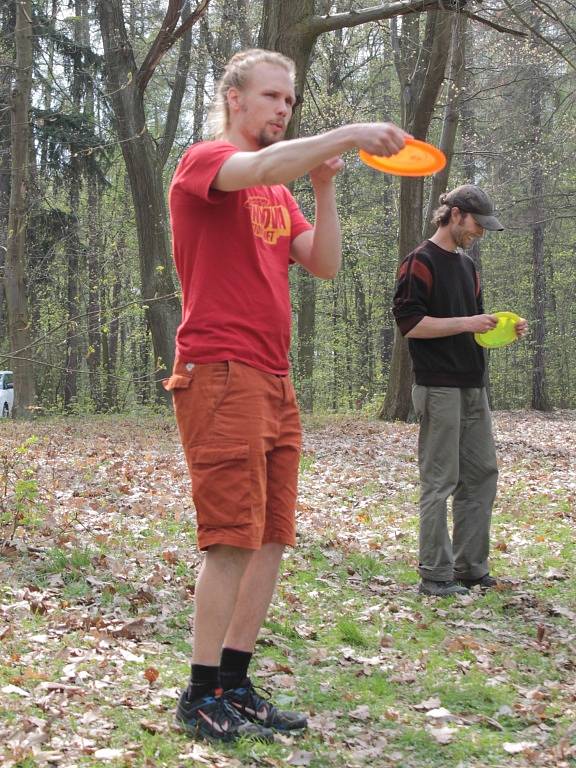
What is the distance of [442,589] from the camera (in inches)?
216

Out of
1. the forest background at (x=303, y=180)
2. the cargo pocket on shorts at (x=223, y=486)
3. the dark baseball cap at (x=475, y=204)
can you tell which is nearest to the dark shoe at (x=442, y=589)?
the dark baseball cap at (x=475, y=204)

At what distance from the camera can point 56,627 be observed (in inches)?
173

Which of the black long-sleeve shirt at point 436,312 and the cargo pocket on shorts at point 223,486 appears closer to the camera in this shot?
the cargo pocket on shorts at point 223,486

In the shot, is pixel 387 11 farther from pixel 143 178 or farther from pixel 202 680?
pixel 143 178

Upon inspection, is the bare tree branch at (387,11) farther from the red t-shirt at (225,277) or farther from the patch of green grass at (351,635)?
the red t-shirt at (225,277)

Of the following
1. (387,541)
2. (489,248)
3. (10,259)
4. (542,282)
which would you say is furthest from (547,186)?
(387,541)

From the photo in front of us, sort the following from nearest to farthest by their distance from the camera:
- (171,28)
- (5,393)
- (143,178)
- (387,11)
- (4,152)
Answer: (387,11) < (171,28) < (143,178) < (4,152) < (5,393)

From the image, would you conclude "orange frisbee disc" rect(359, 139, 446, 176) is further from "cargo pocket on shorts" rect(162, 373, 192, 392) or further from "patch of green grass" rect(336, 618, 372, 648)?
"patch of green grass" rect(336, 618, 372, 648)

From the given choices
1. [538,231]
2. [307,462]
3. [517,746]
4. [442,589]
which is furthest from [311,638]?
[538,231]

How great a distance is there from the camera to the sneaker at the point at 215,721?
3.13 meters

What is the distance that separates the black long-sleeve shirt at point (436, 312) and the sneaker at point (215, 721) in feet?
9.20

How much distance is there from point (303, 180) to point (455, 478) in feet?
53.7

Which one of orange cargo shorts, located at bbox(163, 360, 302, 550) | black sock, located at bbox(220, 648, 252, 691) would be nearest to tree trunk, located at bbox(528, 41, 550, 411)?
orange cargo shorts, located at bbox(163, 360, 302, 550)

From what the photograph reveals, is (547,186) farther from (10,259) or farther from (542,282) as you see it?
(10,259)
